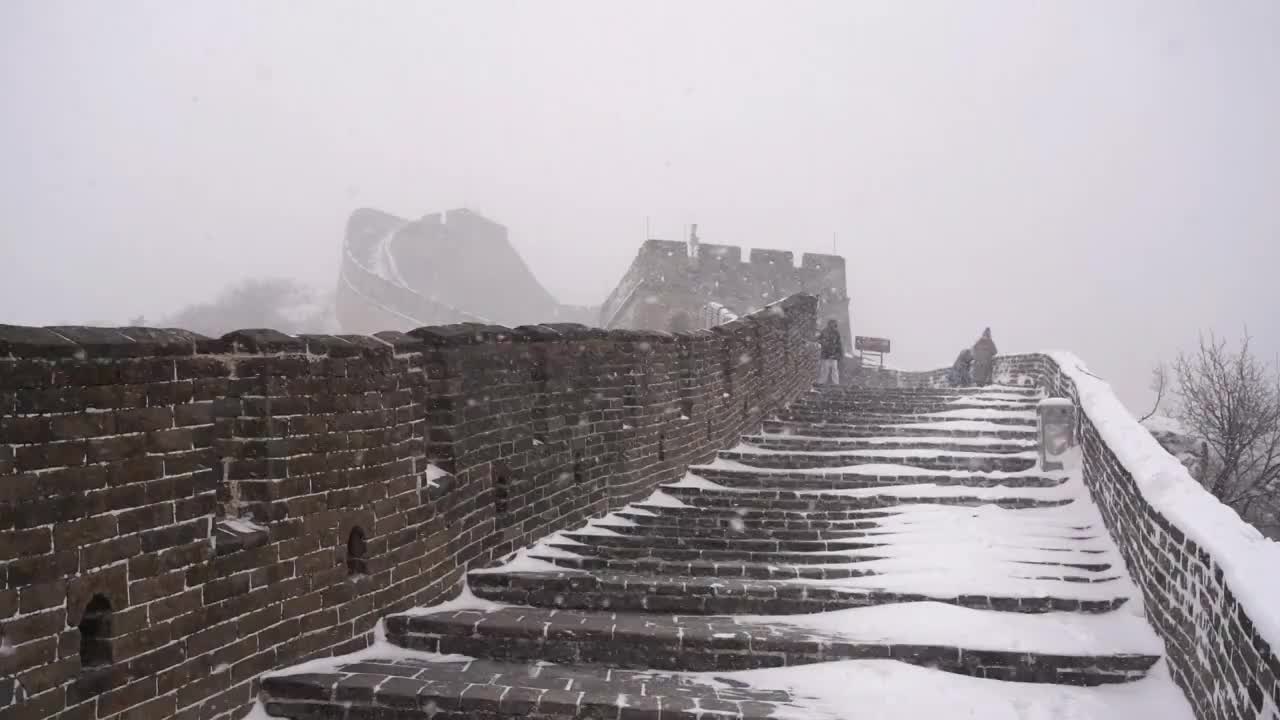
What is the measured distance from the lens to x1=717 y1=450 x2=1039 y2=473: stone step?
809cm

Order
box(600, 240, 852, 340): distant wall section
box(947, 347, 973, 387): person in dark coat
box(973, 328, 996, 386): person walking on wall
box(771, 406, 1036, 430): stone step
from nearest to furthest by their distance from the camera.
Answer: box(771, 406, 1036, 430): stone step
box(973, 328, 996, 386): person walking on wall
box(947, 347, 973, 387): person in dark coat
box(600, 240, 852, 340): distant wall section

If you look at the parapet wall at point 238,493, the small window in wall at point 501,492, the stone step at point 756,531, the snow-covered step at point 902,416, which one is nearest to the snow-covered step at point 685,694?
the parapet wall at point 238,493

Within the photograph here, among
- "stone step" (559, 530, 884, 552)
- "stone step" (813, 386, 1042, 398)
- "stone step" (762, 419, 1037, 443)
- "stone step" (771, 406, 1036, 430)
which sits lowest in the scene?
"stone step" (559, 530, 884, 552)

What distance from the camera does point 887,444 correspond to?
9172 millimetres

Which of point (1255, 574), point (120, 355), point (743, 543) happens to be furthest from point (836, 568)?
point (120, 355)

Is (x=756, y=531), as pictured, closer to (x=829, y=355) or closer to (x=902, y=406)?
(x=902, y=406)

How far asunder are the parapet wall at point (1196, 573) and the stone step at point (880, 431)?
9.48 feet

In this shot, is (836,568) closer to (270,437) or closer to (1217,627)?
(1217,627)

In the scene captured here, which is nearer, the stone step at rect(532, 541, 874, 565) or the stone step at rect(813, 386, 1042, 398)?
the stone step at rect(532, 541, 874, 565)

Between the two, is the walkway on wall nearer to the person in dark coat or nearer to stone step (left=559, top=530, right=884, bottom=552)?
stone step (left=559, top=530, right=884, bottom=552)

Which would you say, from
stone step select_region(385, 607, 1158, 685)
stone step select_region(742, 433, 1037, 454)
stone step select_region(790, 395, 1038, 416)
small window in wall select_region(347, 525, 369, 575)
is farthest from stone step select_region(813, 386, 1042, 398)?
small window in wall select_region(347, 525, 369, 575)

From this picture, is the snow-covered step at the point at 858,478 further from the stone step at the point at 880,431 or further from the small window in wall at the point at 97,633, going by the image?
the small window in wall at the point at 97,633

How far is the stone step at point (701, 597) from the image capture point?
4742 mm

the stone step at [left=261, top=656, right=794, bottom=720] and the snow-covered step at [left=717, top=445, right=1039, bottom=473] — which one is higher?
the snow-covered step at [left=717, top=445, right=1039, bottom=473]
